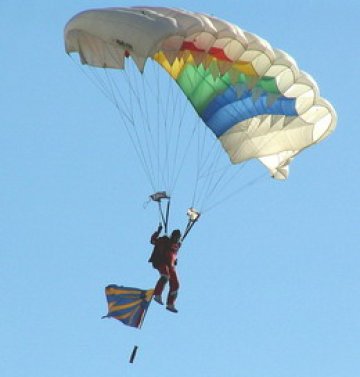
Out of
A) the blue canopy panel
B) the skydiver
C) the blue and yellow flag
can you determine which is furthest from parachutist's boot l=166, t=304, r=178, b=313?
the blue canopy panel

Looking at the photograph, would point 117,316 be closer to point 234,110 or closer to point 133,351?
point 133,351

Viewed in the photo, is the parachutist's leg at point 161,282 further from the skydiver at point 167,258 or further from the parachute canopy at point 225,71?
the parachute canopy at point 225,71

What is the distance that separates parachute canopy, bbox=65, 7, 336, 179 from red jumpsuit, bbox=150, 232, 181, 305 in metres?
3.17

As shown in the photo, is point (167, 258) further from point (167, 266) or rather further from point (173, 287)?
point (173, 287)

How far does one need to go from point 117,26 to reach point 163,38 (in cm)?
114

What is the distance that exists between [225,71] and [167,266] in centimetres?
365

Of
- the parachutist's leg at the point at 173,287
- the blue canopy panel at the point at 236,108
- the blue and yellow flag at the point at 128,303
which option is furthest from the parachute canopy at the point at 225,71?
the blue and yellow flag at the point at 128,303

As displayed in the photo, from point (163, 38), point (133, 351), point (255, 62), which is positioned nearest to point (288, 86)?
point (255, 62)

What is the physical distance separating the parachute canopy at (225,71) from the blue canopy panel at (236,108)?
0.02 m

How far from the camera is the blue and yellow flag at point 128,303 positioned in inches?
1442

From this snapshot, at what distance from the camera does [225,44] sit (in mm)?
35906

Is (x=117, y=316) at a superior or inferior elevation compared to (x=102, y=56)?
inferior

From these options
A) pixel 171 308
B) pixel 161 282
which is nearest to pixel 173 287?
pixel 161 282

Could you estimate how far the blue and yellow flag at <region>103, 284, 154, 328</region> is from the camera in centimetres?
3662
